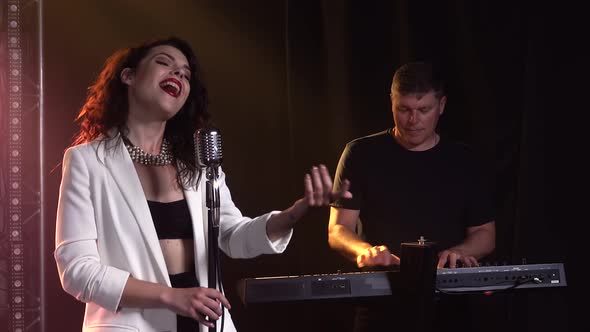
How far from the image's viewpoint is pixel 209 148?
1.80 m

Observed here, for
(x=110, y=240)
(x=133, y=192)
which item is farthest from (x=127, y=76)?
(x=110, y=240)

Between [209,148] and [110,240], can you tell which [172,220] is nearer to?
[110,240]

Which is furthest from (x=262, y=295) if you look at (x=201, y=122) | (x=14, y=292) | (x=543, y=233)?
(x=14, y=292)

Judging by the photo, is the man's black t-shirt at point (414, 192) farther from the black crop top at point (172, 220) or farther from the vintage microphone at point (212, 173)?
the vintage microphone at point (212, 173)

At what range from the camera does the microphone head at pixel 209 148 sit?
5.92ft

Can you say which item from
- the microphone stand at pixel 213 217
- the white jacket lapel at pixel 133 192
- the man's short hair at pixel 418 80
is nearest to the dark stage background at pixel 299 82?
the man's short hair at pixel 418 80

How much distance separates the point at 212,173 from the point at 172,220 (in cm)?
48

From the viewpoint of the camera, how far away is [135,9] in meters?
3.94

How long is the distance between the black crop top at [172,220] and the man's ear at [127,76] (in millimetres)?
465

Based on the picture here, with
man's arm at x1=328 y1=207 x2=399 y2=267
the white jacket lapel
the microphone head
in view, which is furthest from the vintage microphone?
man's arm at x1=328 y1=207 x2=399 y2=267

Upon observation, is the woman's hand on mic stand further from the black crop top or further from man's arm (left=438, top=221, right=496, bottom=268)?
man's arm (left=438, top=221, right=496, bottom=268)

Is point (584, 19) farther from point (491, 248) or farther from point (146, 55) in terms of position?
point (146, 55)

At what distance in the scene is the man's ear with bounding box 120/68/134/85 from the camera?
243 centimetres

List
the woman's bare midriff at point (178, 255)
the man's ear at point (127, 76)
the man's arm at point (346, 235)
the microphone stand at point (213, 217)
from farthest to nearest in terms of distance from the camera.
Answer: the man's arm at point (346, 235) < the man's ear at point (127, 76) < the woman's bare midriff at point (178, 255) < the microphone stand at point (213, 217)
